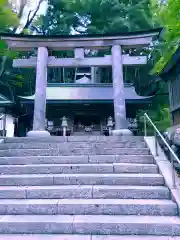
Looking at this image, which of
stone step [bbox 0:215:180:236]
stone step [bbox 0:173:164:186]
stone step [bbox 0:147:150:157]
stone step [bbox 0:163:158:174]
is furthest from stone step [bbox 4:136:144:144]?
stone step [bbox 0:215:180:236]

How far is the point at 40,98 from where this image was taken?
8.20m

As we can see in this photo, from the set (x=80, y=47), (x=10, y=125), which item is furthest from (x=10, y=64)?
(x=80, y=47)

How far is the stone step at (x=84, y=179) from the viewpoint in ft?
14.3

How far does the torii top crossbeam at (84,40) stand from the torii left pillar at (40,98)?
14.5 inches

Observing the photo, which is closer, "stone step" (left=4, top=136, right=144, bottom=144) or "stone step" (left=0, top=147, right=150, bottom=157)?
"stone step" (left=0, top=147, right=150, bottom=157)

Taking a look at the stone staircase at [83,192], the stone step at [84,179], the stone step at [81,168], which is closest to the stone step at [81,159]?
the stone staircase at [83,192]

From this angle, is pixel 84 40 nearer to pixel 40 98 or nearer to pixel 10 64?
pixel 40 98

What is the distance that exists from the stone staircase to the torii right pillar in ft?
5.90

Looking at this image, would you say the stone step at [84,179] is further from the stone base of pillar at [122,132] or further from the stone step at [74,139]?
the stone base of pillar at [122,132]

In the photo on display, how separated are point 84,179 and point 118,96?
4.34m

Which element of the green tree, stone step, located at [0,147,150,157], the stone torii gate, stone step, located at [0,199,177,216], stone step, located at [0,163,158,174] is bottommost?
stone step, located at [0,199,177,216]

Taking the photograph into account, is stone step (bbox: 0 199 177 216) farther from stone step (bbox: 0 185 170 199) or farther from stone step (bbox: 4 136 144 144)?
stone step (bbox: 4 136 144 144)

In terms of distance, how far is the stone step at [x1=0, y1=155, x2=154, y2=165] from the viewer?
5.18 m

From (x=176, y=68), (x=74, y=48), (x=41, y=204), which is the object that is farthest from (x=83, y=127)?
(x=41, y=204)
